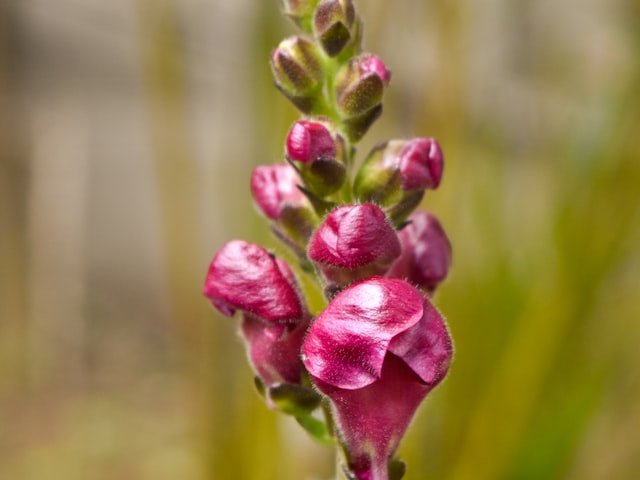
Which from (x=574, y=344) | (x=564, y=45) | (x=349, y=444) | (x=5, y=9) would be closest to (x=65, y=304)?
(x=5, y=9)

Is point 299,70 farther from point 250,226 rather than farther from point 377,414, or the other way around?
point 250,226

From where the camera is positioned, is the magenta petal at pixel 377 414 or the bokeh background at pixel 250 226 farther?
the bokeh background at pixel 250 226

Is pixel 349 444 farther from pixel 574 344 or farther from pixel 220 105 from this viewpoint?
pixel 220 105

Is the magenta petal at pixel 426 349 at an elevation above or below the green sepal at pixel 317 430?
above

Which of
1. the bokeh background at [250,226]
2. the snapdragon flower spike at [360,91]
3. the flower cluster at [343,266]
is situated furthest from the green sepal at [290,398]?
the bokeh background at [250,226]

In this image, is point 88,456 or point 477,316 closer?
point 477,316

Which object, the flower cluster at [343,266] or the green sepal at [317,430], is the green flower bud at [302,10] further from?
the green sepal at [317,430]

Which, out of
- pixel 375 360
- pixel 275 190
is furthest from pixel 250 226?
pixel 375 360

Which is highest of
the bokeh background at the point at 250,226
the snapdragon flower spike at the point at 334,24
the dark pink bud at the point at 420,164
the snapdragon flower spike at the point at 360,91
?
the snapdragon flower spike at the point at 334,24
